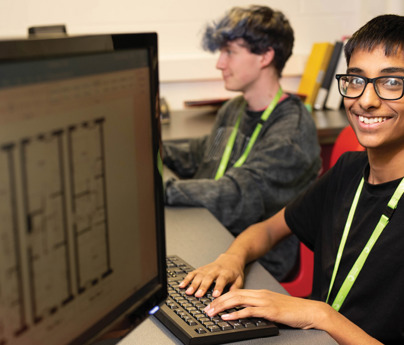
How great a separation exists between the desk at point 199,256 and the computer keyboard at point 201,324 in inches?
0.5

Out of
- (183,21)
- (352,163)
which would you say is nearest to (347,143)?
(352,163)

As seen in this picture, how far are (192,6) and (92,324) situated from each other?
89.6 inches

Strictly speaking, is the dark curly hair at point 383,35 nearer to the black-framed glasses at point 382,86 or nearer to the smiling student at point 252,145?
the black-framed glasses at point 382,86

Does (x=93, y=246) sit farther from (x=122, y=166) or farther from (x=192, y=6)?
(x=192, y=6)

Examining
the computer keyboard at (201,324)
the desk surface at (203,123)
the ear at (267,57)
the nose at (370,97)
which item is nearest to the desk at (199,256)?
the computer keyboard at (201,324)

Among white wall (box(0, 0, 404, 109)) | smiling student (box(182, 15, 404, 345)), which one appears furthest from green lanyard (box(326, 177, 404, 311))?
white wall (box(0, 0, 404, 109))

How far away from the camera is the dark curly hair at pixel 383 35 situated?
3.52ft

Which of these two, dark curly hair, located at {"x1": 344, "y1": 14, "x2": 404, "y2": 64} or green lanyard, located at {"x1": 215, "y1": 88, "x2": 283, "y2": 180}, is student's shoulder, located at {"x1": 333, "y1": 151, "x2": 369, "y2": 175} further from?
green lanyard, located at {"x1": 215, "y1": 88, "x2": 283, "y2": 180}

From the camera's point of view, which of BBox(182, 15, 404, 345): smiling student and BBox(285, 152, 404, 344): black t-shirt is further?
BBox(285, 152, 404, 344): black t-shirt

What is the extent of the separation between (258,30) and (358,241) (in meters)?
1.00

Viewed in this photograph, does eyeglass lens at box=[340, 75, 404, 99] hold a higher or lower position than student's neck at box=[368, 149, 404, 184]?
higher

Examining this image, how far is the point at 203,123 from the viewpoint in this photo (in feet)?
8.09

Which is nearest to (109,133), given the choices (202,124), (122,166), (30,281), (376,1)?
(122,166)

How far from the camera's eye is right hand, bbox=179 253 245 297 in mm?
967
